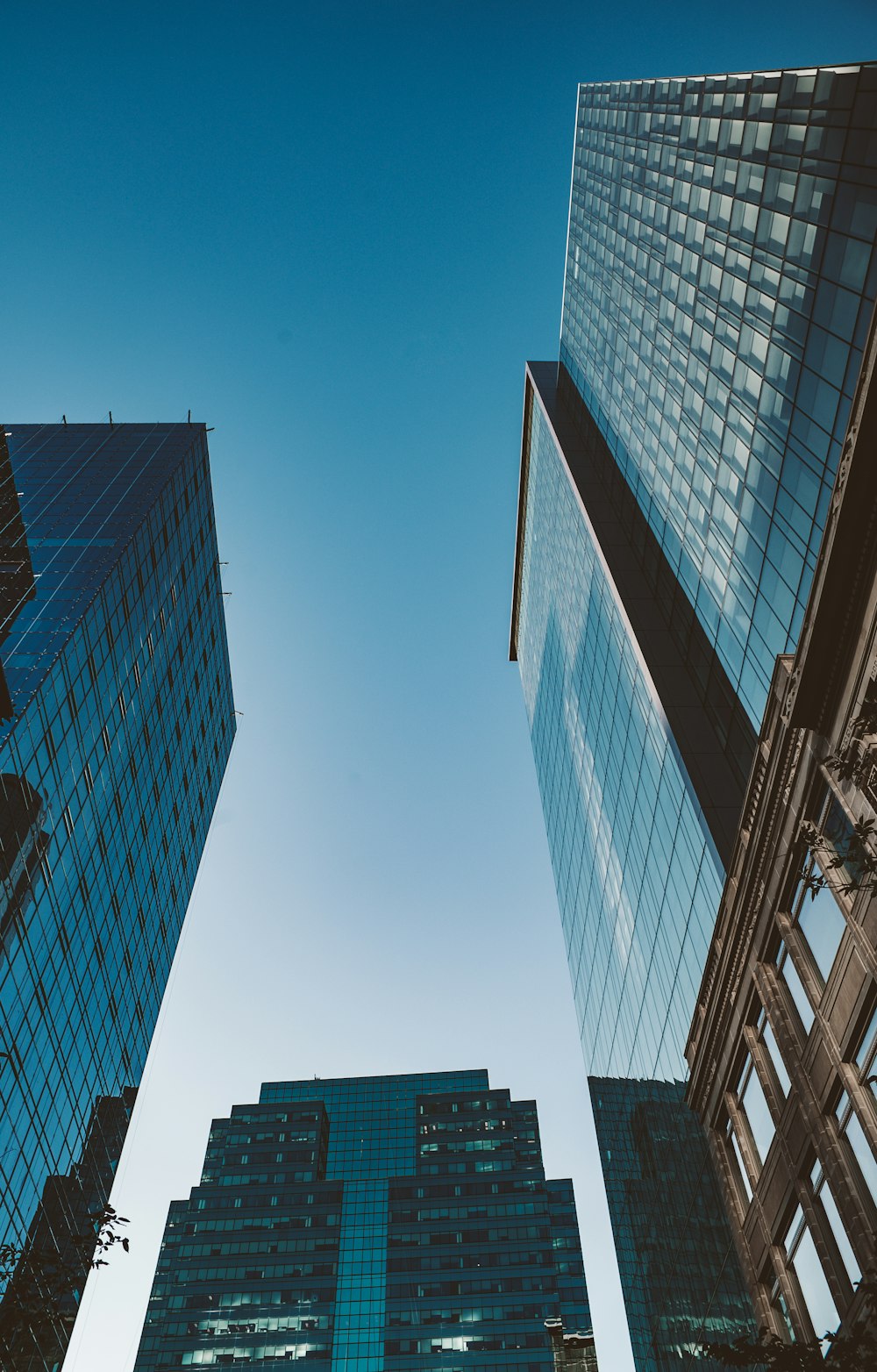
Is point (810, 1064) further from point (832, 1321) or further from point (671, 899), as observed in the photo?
point (671, 899)

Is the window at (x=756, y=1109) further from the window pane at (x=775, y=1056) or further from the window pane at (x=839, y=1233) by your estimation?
the window pane at (x=839, y=1233)

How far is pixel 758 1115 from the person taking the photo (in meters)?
27.6

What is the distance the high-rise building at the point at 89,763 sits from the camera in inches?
1779

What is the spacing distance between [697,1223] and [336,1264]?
11472 centimetres

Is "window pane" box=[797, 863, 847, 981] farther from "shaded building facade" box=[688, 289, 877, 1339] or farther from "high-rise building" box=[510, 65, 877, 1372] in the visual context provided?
"high-rise building" box=[510, 65, 877, 1372]

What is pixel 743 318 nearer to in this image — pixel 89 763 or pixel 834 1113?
pixel 834 1113

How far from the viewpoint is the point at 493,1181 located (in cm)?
14275

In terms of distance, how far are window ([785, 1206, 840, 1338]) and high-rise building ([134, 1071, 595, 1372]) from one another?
11676 centimetres

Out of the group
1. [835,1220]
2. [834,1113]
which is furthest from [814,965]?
[835,1220]

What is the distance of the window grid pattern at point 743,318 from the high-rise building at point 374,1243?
118 m

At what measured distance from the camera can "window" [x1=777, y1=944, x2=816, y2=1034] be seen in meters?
24.0

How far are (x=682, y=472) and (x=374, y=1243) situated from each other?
13248 cm

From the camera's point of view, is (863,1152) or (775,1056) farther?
(775,1056)

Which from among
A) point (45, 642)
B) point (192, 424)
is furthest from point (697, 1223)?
point (192, 424)
